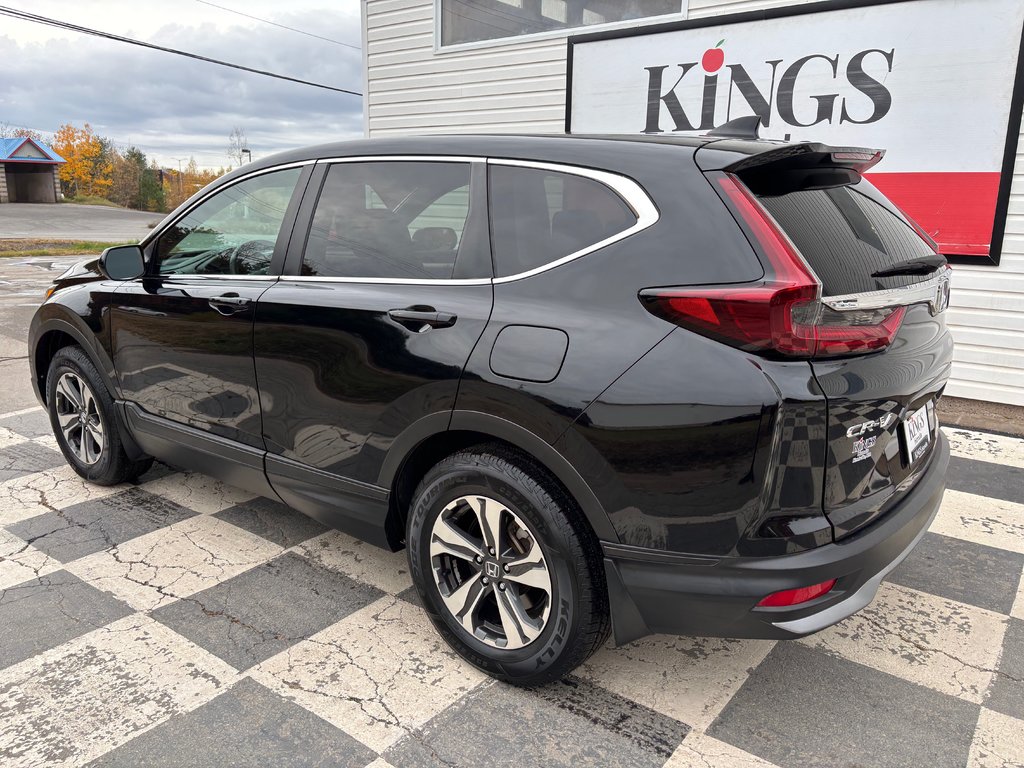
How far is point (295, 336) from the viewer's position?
2879 mm

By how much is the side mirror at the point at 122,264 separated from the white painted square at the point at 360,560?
146 cm

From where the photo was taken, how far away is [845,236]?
2.24 meters

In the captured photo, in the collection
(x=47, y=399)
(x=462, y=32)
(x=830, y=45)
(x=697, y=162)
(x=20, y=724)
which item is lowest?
(x=20, y=724)

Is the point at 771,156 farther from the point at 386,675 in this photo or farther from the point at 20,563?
the point at 20,563

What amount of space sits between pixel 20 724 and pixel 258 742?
73 centimetres

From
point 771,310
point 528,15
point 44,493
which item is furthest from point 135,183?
point 771,310

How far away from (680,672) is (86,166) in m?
83.3

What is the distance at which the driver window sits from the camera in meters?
3.13

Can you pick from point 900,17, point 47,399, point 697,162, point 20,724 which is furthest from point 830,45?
point 20,724

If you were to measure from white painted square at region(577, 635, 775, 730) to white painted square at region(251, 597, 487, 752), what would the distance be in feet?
1.48

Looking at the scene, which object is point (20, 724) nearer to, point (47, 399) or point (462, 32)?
point (47, 399)

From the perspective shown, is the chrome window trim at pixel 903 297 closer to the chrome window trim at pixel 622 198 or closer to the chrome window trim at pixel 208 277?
the chrome window trim at pixel 622 198

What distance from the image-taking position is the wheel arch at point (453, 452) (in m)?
2.17

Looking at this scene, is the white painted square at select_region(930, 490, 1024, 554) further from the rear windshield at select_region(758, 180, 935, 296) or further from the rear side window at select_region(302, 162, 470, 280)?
the rear side window at select_region(302, 162, 470, 280)
